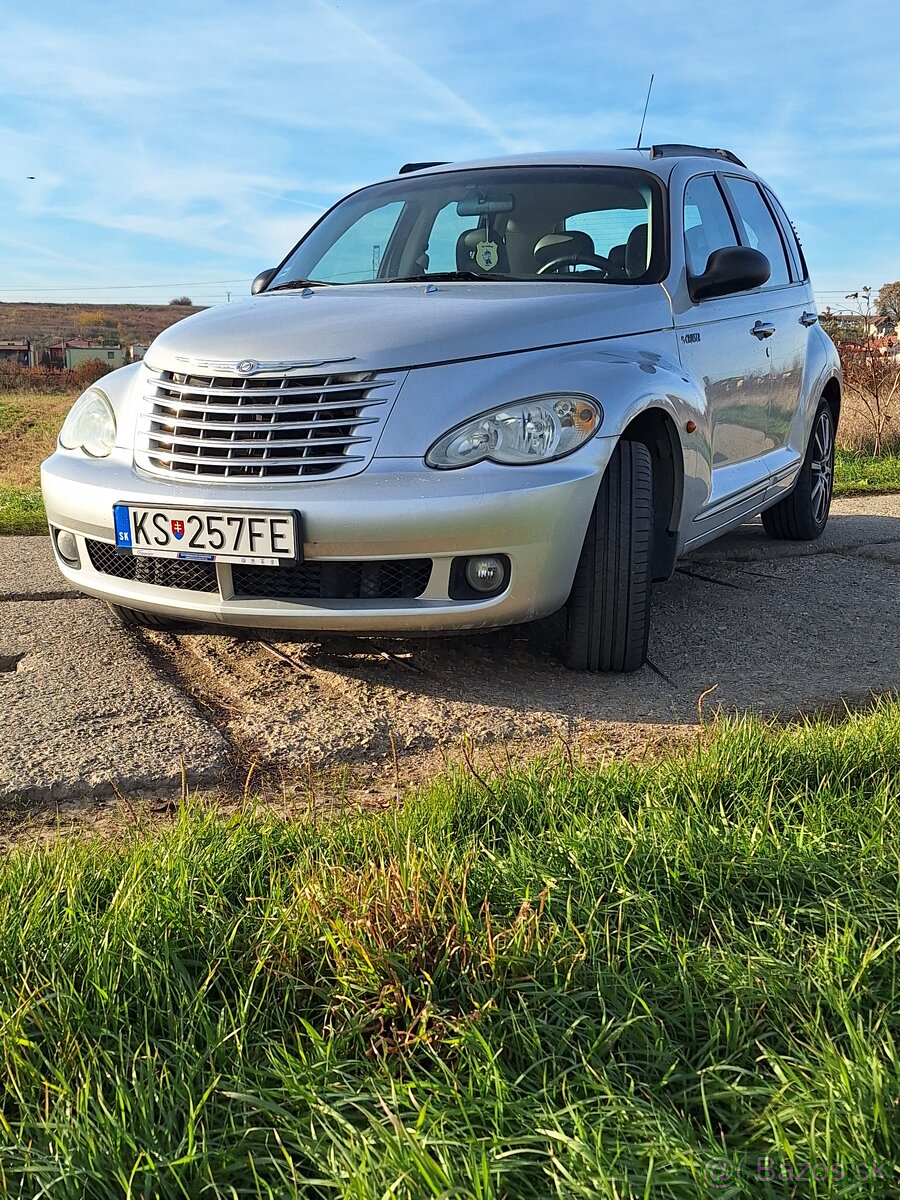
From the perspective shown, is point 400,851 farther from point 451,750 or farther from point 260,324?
point 260,324

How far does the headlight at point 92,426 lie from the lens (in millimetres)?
3658

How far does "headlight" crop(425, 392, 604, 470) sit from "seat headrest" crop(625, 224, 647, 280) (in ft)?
3.75

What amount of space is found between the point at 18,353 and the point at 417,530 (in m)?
81.4

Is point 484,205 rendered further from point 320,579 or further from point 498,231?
point 320,579

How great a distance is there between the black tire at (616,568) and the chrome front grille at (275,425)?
0.72 metres

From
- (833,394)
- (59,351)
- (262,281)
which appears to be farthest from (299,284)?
(59,351)

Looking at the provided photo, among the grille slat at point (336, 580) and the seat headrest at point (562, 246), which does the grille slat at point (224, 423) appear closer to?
the grille slat at point (336, 580)

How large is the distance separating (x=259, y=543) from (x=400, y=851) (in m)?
1.33

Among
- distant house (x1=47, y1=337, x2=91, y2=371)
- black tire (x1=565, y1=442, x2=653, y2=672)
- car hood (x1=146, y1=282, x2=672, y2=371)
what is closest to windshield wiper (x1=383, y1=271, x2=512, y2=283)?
car hood (x1=146, y1=282, x2=672, y2=371)

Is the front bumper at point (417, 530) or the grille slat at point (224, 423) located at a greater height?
the grille slat at point (224, 423)

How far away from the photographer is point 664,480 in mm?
3939

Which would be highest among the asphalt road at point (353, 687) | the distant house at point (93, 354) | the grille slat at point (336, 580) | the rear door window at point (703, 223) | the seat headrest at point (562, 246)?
the distant house at point (93, 354)

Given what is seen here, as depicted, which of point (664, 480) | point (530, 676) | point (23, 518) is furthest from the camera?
point (23, 518)

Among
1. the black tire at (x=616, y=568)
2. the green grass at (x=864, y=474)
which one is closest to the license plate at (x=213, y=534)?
the black tire at (x=616, y=568)
